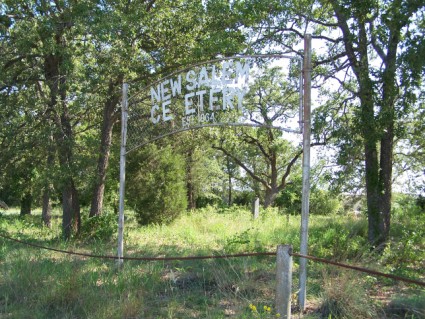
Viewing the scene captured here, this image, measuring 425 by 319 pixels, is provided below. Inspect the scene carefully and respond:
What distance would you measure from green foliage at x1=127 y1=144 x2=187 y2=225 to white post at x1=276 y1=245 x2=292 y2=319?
1244cm

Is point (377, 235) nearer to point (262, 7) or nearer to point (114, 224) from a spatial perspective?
point (262, 7)

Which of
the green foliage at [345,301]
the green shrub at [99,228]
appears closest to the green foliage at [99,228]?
the green shrub at [99,228]

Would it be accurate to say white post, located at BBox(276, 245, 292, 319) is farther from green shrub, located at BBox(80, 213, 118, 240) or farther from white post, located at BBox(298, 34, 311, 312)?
green shrub, located at BBox(80, 213, 118, 240)

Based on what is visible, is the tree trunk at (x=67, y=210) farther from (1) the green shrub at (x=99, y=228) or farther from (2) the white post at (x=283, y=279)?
(2) the white post at (x=283, y=279)

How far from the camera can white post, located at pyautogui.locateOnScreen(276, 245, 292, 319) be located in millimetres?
4449

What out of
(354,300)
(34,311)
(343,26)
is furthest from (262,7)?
(34,311)

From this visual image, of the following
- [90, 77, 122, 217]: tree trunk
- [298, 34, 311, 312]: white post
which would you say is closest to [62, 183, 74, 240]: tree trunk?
[90, 77, 122, 217]: tree trunk

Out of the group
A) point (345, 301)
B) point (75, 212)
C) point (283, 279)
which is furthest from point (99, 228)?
point (283, 279)

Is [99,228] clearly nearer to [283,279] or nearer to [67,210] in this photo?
[67,210]

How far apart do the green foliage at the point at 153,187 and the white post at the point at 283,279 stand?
12.4 meters

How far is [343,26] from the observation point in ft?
33.8

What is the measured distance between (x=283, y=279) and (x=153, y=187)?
12693 mm

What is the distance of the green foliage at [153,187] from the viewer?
16.8 meters

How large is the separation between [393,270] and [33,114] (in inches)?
387
